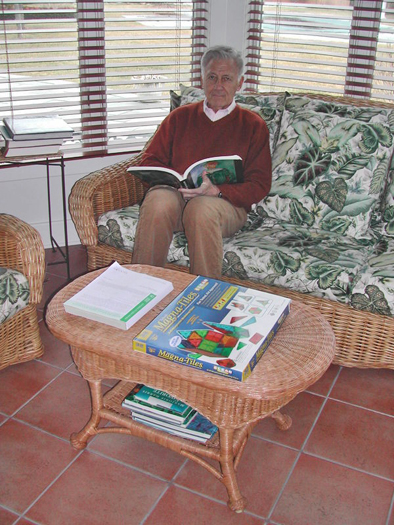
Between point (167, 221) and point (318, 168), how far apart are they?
0.70m

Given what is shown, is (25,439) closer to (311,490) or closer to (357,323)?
(311,490)

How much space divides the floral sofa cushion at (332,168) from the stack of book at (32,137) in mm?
984

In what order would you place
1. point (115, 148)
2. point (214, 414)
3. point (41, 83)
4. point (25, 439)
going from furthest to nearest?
point (115, 148)
point (41, 83)
point (25, 439)
point (214, 414)

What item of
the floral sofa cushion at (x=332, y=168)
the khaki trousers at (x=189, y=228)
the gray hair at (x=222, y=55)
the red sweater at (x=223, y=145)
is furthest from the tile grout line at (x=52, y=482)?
the gray hair at (x=222, y=55)

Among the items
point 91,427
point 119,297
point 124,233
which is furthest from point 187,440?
point 124,233

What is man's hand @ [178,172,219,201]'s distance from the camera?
237cm

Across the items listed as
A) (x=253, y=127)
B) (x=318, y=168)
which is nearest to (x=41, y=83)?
(x=253, y=127)

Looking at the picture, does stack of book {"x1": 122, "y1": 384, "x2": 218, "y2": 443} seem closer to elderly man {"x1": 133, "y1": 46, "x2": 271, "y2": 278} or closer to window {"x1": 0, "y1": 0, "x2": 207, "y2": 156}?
elderly man {"x1": 133, "y1": 46, "x2": 271, "y2": 278}

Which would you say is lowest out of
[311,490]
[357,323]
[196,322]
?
[311,490]

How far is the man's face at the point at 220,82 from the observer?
2451 millimetres

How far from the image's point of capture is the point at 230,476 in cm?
161

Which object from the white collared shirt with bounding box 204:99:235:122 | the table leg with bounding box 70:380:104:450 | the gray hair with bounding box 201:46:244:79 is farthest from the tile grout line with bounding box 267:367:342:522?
the gray hair with bounding box 201:46:244:79

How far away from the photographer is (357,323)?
2141mm

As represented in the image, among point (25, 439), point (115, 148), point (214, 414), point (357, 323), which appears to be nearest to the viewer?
point (214, 414)
